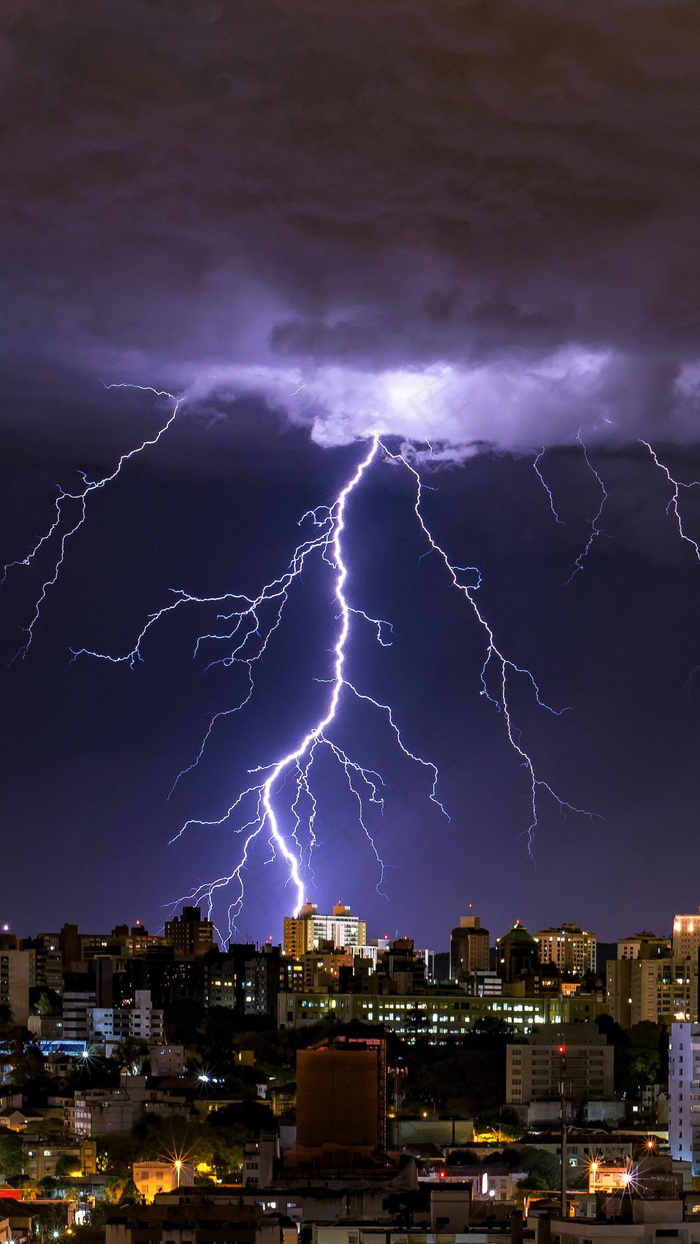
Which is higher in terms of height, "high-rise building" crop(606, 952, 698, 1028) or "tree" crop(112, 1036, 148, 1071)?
"high-rise building" crop(606, 952, 698, 1028)

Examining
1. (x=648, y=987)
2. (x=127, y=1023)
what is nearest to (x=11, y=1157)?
(x=127, y=1023)

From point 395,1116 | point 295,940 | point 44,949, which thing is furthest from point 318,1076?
point 295,940

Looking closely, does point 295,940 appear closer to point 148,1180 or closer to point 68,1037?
point 68,1037

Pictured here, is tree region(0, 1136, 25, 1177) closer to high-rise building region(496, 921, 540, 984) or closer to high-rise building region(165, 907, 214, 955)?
high-rise building region(496, 921, 540, 984)

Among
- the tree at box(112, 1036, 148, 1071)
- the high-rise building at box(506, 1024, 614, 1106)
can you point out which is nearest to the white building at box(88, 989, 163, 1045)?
the tree at box(112, 1036, 148, 1071)

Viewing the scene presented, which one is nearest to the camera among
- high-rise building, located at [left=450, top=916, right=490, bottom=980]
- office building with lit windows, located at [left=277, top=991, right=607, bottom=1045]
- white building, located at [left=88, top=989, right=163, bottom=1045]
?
white building, located at [left=88, top=989, right=163, bottom=1045]

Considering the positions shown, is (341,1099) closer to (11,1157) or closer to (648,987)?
(11,1157)
